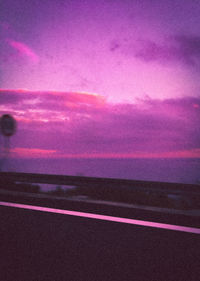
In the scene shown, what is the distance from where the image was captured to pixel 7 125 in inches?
466

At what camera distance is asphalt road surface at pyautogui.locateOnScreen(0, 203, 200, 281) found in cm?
350

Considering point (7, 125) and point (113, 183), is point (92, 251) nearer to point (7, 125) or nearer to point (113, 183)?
point (113, 183)

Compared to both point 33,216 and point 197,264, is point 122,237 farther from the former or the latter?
point 33,216

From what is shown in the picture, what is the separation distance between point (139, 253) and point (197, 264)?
746 millimetres

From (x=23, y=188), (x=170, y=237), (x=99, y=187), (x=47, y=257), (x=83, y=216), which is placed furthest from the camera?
(x=23, y=188)

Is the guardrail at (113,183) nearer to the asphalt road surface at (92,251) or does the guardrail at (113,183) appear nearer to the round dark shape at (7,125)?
the round dark shape at (7,125)

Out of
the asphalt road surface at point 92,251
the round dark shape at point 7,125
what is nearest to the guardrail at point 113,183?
the round dark shape at point 7,125

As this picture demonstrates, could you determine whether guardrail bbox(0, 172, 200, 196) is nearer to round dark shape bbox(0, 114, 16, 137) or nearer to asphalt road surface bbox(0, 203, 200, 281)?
round dark shape bbox(0, 114, 16, 137)

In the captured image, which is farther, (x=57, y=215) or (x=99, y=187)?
(x=99, y=187)

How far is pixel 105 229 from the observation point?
5.28 meters

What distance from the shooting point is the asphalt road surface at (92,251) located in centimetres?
350

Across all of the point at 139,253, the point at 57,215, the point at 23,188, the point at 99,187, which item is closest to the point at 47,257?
the point at 139,253

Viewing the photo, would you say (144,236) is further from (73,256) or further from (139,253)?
(73,256)

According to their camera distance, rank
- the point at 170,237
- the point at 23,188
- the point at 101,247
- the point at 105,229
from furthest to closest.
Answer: the point at 23,188
the point at 105,229
the point at 170,237
the point at 101,247
